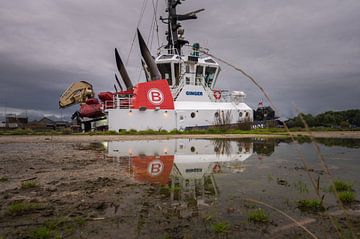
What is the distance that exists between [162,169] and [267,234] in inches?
161

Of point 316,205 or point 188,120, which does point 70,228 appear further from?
point 188,120

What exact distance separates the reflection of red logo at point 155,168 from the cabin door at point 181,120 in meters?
16.6

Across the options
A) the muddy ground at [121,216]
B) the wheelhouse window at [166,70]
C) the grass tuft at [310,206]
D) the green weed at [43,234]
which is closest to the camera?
the green weed at [43,234]

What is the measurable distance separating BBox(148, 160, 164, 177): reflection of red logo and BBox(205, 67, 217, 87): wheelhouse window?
22002 mm

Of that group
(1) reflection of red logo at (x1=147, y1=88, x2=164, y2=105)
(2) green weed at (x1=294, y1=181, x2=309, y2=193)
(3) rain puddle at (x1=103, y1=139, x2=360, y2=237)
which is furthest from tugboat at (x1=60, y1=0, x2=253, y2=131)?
(2) green weed at (x1=294, y1=181, x2=309, y2=193)

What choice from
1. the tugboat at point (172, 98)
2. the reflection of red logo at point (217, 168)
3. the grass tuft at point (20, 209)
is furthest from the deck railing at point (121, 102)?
the grass tuft at point (20, 209)

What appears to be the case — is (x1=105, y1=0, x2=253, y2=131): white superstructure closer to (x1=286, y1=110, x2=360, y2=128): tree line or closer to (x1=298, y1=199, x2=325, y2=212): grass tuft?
(x1=286, y1=110, x2=360, y2=128): tree line

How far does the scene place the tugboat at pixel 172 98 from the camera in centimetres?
2287

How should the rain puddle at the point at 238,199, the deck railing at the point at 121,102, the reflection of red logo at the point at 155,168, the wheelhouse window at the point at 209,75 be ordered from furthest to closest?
1. the wheelhouse window at the point at 209,75
2. the deck railing at the point at 121,102
3. the reflection of red logo at the point at 155,168
4. the rain puddle at the point at 238,199

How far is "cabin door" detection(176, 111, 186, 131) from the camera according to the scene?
80.3ft

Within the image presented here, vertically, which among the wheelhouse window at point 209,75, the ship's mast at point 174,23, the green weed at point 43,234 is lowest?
the green weed at point 43,234

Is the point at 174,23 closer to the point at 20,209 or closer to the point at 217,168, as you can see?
the point at 217,168

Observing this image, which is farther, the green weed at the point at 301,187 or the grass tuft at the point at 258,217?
the green weed at the point at 301,187

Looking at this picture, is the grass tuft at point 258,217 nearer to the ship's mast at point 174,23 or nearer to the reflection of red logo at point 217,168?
the reflection of red logo at point 217,168
